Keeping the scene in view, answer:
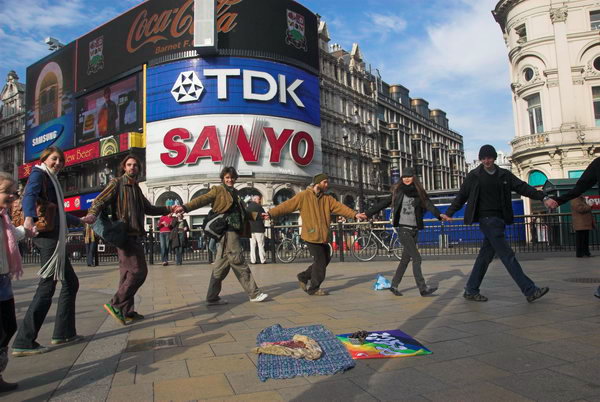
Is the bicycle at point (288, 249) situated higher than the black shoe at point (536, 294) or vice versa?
the bicycle at point (288, 249)

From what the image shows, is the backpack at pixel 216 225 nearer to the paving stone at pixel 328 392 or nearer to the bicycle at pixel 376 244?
the paving stone at pixel 328 392

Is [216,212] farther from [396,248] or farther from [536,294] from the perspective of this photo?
[396,248]

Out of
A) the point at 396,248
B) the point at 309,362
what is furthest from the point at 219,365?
the point at 396,248

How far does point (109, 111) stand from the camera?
38000 millimetres

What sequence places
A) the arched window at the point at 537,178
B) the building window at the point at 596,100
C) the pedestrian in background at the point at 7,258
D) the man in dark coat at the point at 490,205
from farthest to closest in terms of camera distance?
the arched window at the point at 537,178, the building window at the point at 596,100, the man in dark coat at the point at 490,205, the pedestrian in background at the point at 7,258

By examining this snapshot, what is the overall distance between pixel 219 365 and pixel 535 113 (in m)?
28.3

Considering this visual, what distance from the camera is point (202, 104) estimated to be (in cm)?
3319

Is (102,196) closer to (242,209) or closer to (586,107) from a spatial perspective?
(242,209)

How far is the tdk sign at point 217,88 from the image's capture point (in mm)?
33250

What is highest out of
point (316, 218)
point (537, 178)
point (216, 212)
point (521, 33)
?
point (521, 33)

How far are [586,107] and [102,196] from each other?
2747 cm

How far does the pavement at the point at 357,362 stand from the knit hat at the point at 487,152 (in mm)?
1880

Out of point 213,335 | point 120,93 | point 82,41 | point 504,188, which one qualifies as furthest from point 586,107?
point 82,41

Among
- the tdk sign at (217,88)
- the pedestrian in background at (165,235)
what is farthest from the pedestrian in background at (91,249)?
the tdk sign at (217,88)
